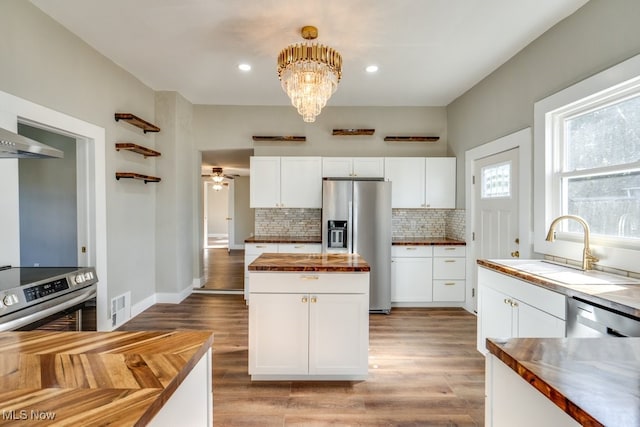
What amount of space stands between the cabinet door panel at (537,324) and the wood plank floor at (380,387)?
0.56 metres

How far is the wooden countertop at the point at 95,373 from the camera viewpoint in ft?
2.06

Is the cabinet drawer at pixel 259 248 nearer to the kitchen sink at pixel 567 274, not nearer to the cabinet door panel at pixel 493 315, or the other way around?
the cabinet door panel at pixel 493 315

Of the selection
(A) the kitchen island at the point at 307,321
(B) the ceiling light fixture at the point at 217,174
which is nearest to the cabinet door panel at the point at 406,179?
(A) the kitchen island at the point at 307,321

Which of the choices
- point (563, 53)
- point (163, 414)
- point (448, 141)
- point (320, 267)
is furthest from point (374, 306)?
point (163, 414)

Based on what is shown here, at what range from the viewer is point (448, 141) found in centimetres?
457

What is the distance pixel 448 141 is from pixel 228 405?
13.6ft

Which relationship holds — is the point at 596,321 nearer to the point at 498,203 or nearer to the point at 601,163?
the point at 601,163

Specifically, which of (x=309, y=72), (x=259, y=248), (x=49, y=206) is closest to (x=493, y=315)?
(x=309, y=72)

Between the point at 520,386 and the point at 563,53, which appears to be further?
the point at 563,53

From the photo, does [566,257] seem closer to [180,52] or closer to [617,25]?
[617,25]

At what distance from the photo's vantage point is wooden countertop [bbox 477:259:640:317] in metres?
1.38

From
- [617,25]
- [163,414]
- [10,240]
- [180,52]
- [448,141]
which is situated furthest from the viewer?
[448,141]

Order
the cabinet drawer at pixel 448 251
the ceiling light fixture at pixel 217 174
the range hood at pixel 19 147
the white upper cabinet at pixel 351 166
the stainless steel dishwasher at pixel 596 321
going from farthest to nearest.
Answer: the ceiling light fixture at pixel 217 174
the white upper cabinet at pixel 351 166
the cabinet drawer at pixel 448 251
the range hood at pixel 19 147
the stainless steel dishwasher at pixel 596 321

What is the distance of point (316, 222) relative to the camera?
15.4 feet
